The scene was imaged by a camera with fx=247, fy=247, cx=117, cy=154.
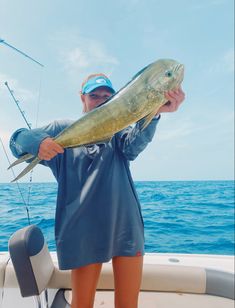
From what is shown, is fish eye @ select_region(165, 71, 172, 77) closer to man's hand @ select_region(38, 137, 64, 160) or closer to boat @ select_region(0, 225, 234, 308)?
man's hand @ select_region(38, 137, 64, 160)

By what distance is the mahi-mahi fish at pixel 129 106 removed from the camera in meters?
1.01

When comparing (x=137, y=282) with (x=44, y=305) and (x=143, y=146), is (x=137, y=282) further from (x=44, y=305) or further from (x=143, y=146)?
(x=44, y=305)

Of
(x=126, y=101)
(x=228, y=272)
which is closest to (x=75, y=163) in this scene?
(x=126, y=101)

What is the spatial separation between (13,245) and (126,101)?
1.20 meters

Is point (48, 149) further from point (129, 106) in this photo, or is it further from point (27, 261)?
point (27, 261)

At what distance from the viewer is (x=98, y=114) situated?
1043 millimetres

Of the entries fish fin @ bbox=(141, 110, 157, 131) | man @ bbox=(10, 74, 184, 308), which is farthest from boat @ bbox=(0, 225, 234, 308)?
fish fin @ bbox=(141, 110, 157, 131)

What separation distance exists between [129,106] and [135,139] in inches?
11.0

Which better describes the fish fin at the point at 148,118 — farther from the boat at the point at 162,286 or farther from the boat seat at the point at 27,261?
the boat at the point at 162,286

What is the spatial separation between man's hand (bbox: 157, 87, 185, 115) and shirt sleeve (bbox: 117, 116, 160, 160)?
0.10 meters

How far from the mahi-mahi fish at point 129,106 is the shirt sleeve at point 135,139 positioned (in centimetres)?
12

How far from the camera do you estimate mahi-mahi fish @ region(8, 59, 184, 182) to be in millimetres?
1010

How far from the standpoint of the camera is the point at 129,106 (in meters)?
1.01

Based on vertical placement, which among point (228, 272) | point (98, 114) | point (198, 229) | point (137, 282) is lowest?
point (198, 229)
